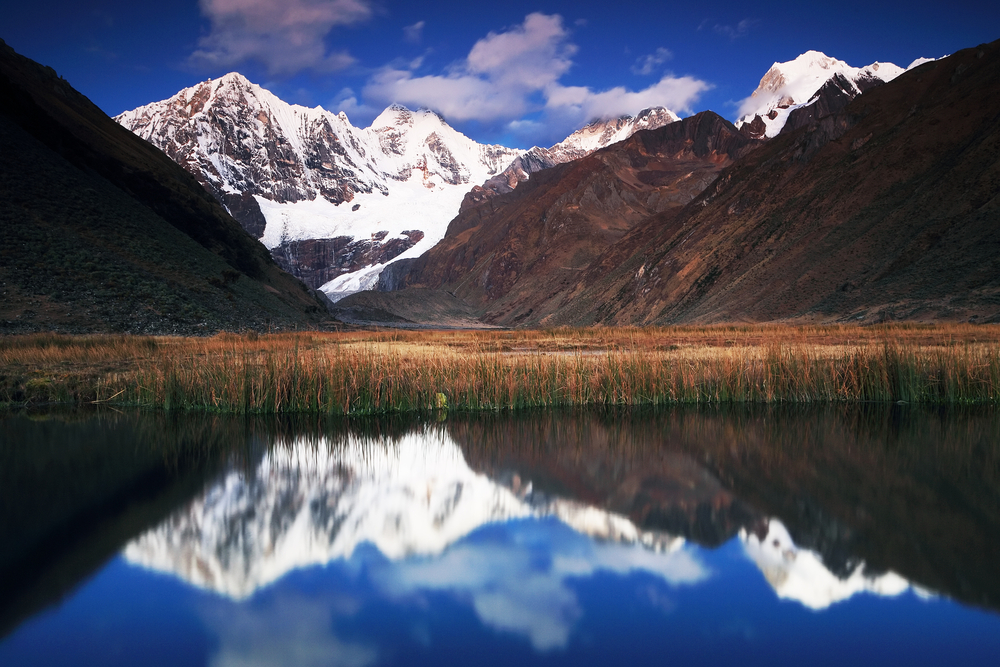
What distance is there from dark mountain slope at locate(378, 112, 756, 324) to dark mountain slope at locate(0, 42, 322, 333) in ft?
165

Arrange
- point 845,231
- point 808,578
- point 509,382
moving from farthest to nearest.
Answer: point 845,231 < point 509,382 < point 808,578

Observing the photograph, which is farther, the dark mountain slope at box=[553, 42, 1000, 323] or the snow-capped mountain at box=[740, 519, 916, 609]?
the dark mountain slope at box=[553, 42, 1000, 323]

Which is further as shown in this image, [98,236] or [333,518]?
[98,236]

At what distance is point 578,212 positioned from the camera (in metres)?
110

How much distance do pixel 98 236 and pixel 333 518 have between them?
114 feet

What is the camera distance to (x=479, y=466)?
28.1 ft

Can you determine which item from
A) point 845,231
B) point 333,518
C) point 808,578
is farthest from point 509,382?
point 845,231

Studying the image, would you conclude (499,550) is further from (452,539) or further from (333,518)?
(333,518)

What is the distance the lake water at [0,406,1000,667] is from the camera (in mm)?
4078

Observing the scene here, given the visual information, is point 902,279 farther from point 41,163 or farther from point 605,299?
point 41,163

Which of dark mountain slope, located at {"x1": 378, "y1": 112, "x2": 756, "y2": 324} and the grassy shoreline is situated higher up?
dark mountain slope, located at {"x1": 378, "y1": 112, "x2": 756, "y2": 324}

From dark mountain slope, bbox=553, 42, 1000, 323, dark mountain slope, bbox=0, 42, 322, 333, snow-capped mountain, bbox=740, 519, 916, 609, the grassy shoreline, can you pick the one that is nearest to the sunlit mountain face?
snow-capped mountain, bbox=740, 519, 916, 609

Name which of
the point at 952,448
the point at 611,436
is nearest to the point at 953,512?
the point at 952,448

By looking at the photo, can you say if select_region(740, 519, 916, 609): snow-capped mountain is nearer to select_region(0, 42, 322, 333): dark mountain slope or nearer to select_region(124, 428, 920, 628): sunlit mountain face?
select_region(124, 428, 920, 628): sunlit mountain face
